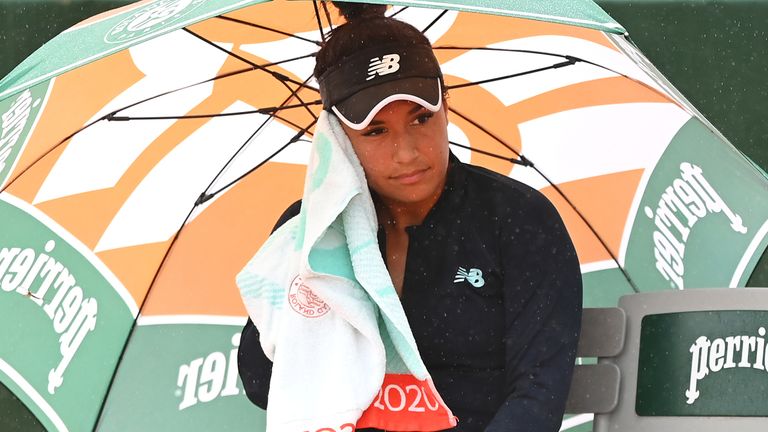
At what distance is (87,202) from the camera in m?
2.76

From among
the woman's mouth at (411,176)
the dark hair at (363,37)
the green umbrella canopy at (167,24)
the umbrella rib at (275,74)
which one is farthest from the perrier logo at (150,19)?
the umbrella rib at (275,74)

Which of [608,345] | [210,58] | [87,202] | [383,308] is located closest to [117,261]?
[87,202]

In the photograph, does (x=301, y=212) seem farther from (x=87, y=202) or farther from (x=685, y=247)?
(x=685, y=247)

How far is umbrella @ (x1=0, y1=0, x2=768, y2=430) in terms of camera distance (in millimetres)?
2635

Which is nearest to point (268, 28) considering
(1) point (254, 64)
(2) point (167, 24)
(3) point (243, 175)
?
(1) point (254, 64)

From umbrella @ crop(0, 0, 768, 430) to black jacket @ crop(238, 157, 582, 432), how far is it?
48 centimetres

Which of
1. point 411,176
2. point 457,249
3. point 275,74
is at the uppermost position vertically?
point 275,74

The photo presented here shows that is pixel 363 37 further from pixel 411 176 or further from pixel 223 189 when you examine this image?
pixel 223 189

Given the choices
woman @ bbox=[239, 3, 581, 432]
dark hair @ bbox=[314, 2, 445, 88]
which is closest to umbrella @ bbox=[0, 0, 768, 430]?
dark hair @ bbox=[314, 2, 445, 88]

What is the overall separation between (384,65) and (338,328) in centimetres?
45

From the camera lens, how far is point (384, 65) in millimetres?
2219

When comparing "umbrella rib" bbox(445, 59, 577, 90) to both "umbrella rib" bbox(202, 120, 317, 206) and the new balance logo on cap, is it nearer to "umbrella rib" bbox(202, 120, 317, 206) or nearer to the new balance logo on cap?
"umbrella rib" bbox(202, 120, 317, 206)

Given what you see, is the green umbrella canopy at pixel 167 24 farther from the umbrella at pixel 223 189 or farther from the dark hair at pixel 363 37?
the umbrella at pixel 223 189

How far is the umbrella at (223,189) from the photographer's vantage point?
263 cm
